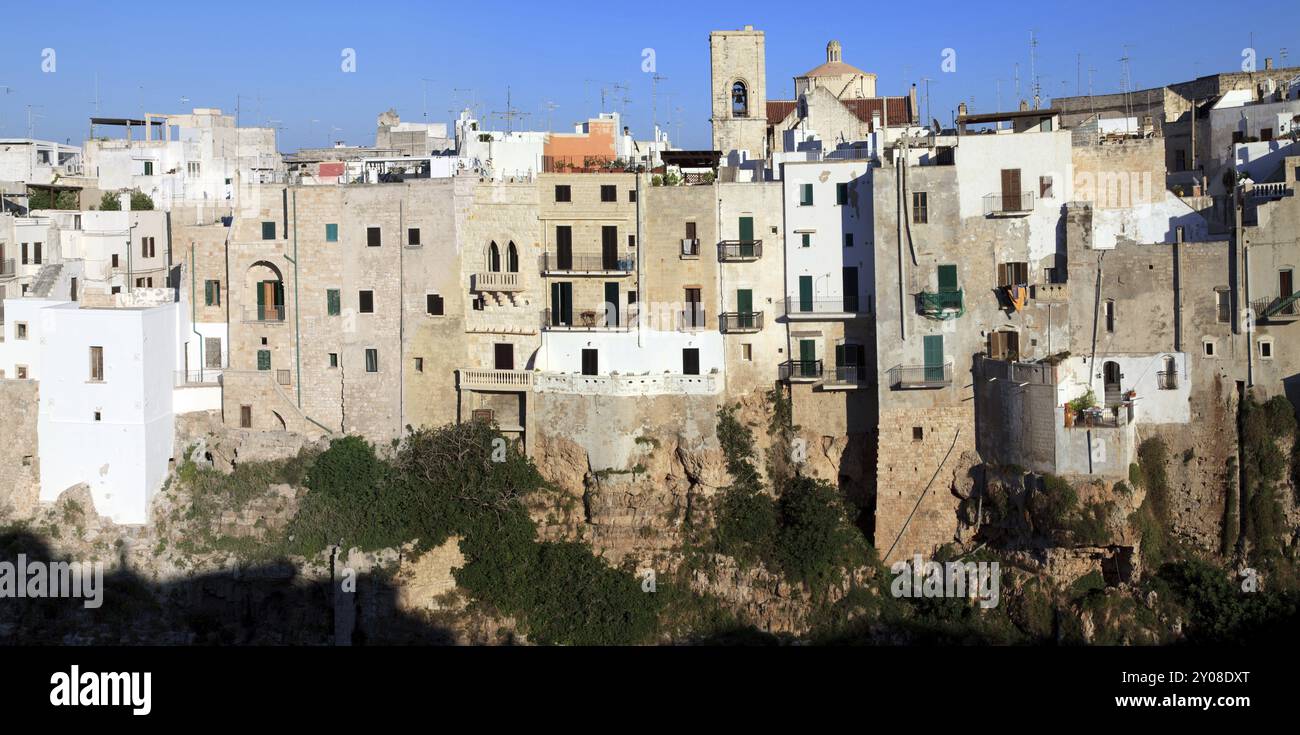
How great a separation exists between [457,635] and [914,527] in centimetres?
1101

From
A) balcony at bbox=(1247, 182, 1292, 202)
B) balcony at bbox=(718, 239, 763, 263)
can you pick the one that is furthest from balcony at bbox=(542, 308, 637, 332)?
balcony at bbox=(1247, 182, 1292, 202)

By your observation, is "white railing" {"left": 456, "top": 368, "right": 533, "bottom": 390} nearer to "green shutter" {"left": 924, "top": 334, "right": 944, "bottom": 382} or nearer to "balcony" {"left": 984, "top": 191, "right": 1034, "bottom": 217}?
"green shutter" {"left": 924, "top": 334, "right": 944, "bottom": 382}

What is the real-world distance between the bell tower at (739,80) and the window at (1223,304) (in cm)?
1699

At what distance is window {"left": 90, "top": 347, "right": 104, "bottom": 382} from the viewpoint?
41.7 meters

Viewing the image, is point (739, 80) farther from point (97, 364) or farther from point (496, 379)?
point (97, 364)

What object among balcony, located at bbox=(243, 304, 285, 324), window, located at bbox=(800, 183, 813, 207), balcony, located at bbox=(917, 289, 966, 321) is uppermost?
window, located at bbox=(800, 183, 813, 207)

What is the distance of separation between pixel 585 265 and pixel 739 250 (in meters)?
3.79

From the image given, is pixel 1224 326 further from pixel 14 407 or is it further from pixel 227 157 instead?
pixel 227 157

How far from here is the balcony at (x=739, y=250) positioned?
132ft

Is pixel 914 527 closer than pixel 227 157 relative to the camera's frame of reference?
Yes

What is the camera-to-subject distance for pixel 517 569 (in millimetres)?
40062

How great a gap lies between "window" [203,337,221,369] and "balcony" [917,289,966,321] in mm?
18009

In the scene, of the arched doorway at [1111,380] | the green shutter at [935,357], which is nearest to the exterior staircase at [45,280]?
the green shutter at [935,357]

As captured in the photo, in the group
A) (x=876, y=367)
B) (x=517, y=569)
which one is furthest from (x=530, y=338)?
(x=876, y=367)
